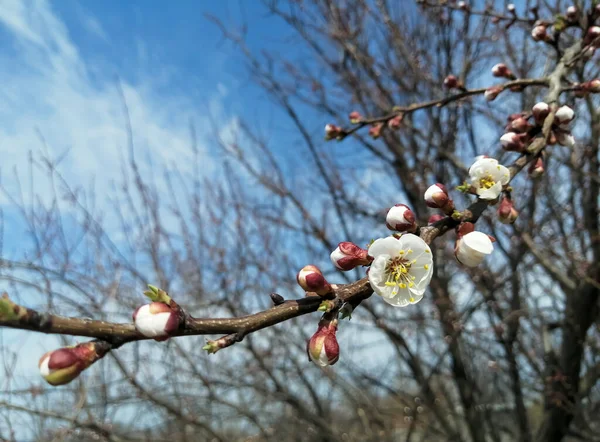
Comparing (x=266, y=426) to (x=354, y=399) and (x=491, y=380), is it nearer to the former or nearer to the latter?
(x=354, y=399)

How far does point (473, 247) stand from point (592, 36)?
140 cm

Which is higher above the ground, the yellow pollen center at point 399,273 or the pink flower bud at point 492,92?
the pink flower bud at point 492,92

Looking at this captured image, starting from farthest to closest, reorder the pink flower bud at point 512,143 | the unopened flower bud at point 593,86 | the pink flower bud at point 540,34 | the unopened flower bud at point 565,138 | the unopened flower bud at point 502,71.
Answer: the unopened flower bud at point 502,71, the pink flower bud at point 540,34, the unopened flower bud at point 593,86, the unopened flower bud at point 565,138, the pink flower bud at point 512,143

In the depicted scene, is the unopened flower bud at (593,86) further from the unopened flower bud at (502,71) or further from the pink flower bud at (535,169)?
the pink flower bud at (535,169)

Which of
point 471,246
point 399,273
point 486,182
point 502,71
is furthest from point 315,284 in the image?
point 502,71

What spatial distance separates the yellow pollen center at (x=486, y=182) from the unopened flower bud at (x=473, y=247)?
204 mm

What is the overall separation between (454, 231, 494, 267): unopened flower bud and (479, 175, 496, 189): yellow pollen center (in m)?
0.20

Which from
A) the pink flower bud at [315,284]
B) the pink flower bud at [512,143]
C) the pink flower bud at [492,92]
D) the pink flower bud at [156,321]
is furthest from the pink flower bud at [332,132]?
the pink flower bud at [156,321]

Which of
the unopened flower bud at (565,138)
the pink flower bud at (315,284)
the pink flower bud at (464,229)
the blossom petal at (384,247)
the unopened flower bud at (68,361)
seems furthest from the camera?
the unopened flower bud at (565,138)

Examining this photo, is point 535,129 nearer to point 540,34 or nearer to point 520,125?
point 520,125

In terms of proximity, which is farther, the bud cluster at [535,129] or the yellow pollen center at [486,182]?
the bud cluster at [535,129]

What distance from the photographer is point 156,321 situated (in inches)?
33.5

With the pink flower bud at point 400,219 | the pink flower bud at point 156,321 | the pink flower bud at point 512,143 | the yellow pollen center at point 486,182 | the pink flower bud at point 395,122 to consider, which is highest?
the pink flower bud at point 395,122

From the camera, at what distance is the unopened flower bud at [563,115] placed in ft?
5.32
